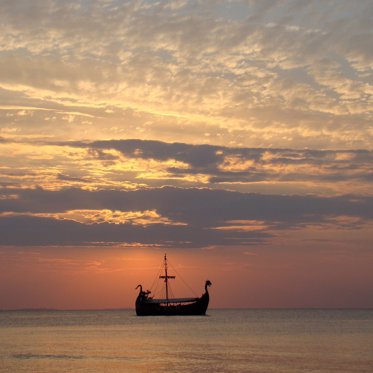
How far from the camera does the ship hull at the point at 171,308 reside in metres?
170

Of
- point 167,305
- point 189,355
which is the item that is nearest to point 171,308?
point 167,305

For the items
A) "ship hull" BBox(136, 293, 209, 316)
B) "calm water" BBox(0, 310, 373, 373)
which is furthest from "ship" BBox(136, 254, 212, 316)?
"calm water" BBox(0, 310, 373, 373)

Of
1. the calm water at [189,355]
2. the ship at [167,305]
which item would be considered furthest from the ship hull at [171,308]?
the calm water at [189,355]

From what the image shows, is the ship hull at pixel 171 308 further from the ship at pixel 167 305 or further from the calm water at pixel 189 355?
the calm water at pixel 189 355

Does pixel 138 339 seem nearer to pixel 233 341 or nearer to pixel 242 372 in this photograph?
pixel 233 341

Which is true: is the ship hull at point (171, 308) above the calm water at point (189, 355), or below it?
above

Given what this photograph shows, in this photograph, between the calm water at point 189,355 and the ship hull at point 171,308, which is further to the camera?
the ship hull at point 171,308

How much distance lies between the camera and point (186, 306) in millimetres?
175500

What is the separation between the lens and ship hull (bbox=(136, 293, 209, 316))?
170 metres

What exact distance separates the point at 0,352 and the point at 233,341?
1251 inches

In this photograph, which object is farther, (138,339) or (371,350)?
(138,339)

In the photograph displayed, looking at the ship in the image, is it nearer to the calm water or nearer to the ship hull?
the ship hull

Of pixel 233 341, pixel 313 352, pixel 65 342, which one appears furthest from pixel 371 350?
pixel 65 342

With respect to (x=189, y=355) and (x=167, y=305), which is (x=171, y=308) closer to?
(x=167, y=305)
